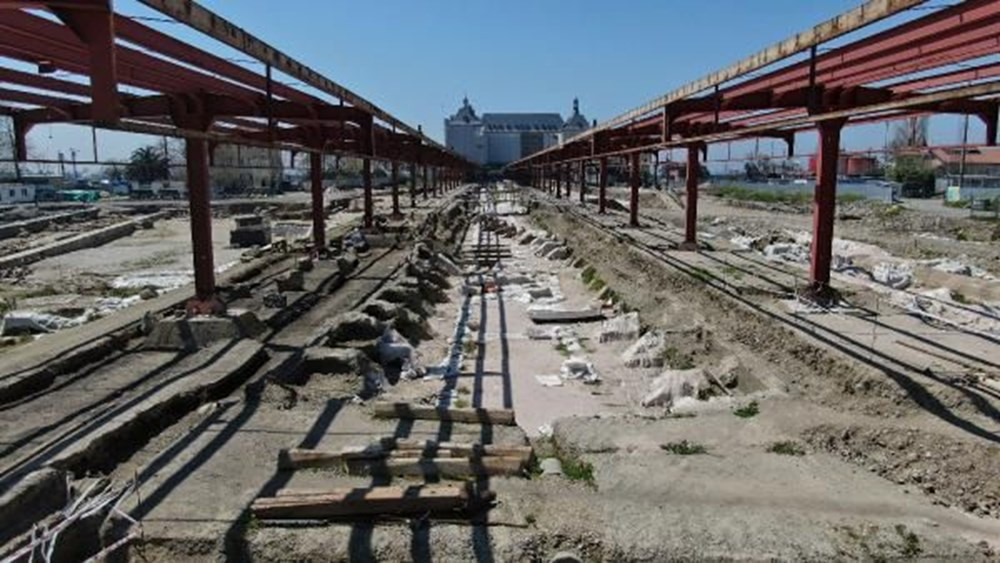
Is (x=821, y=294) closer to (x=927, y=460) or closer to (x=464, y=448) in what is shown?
(x=927, y=460)

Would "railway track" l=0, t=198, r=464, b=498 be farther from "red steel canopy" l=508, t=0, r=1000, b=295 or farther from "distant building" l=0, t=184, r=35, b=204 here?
"distant building" l=0, t=184, r=35, b=204

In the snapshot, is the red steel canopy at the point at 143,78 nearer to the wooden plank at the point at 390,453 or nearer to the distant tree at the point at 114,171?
the distant tree at the point at 114,171

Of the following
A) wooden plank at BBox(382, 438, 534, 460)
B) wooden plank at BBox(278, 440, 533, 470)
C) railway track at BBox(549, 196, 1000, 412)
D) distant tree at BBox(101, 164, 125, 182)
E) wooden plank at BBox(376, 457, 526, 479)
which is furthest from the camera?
distant tree at BBox(101, 164, 125, 182)

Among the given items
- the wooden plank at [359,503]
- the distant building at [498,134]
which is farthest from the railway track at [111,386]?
the distant building at [498,134]

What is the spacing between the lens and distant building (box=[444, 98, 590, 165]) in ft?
554

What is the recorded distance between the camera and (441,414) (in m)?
8.60

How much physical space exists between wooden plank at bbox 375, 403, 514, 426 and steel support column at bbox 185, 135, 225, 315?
4.91m

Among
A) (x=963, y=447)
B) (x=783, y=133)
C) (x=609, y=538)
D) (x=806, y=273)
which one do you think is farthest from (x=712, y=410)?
(x=783, y=133)

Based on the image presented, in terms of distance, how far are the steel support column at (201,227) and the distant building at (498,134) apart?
491 feet

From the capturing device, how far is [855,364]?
883 cm

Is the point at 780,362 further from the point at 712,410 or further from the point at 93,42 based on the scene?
the point at 93,42

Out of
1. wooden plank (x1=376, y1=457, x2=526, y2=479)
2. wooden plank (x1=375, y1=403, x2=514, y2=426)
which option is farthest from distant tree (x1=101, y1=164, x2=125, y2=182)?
wooden plank (x1=376, y1=457, x2=526, y2=479)

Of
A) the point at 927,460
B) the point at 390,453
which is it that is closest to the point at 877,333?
the point at 927,460

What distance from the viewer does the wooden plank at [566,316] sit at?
54.9 feet
